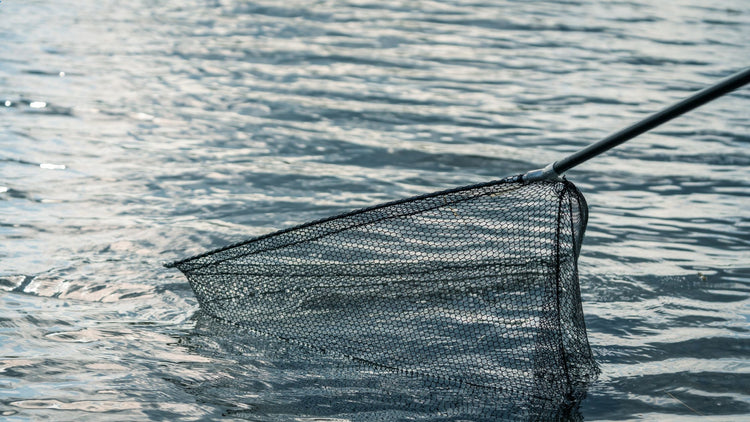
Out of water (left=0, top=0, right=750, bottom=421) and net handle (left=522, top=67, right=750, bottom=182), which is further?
water (left=0, top=0, right=750, bottom=421)

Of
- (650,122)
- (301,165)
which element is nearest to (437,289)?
(650,122)

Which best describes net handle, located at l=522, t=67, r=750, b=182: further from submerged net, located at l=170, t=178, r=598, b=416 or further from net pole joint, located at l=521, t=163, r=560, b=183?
submerged net, located at l=170, t=178, r=598, b=416

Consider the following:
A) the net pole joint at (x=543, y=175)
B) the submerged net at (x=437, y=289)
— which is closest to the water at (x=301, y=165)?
the submerged net at (x=437, y=289)

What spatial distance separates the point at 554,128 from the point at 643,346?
5726 mm

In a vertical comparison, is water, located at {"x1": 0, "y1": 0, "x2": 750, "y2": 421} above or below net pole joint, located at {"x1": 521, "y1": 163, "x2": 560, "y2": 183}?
below

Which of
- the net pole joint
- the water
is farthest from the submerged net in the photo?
the water

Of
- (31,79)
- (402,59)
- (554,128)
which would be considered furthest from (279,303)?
(402,59)

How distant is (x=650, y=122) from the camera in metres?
3.96

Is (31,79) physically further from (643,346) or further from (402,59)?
(643,346)

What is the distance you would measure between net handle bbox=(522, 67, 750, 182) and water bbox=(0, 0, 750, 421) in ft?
4.06

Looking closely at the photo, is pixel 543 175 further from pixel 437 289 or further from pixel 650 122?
pixel 437 289

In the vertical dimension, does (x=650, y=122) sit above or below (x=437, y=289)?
above

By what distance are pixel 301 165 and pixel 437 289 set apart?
13.5 feet

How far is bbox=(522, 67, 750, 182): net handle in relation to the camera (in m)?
3.78
